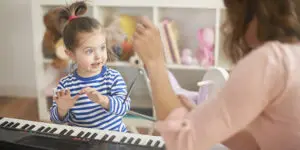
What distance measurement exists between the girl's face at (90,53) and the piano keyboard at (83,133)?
0.11m

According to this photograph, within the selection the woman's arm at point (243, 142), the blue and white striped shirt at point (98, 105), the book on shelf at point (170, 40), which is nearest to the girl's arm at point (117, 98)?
the blue and white striped shirt at point (98, 105)

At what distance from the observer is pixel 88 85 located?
830 millimetres

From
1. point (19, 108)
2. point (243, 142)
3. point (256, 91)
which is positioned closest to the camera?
point (256, 91)

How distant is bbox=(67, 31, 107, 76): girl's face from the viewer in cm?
81

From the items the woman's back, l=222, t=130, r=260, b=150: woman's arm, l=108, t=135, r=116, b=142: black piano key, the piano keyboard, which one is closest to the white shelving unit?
the piano keyboard

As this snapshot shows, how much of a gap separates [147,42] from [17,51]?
3.40 ft

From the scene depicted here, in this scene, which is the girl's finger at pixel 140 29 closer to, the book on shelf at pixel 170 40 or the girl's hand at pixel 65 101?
the girl's hand at pixel 65 101

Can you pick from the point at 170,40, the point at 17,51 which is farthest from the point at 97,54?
the point at 17,51

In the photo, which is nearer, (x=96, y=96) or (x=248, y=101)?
(x=248, y=101)

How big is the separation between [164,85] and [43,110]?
67 centimetres

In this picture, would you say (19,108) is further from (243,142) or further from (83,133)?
(243,142)

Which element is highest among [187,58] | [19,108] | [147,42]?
[147,42]

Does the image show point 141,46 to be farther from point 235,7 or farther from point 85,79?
point 85,79

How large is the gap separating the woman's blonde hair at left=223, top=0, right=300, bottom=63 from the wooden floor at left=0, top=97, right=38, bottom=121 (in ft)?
2.11
